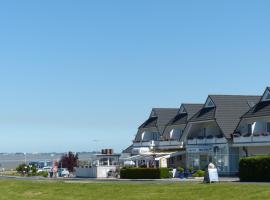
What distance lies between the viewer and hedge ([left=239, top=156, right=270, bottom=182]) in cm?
4328

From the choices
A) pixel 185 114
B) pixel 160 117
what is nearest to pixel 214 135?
pixel 185 114

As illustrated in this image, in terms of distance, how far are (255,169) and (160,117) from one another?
44200 mm

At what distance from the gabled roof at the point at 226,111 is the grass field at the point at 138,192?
31.8 meters

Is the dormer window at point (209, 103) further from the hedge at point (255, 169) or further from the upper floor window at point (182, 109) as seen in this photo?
the hedge at point (255, 169)

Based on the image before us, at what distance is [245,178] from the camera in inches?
1756

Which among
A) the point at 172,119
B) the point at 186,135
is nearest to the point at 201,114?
the point at 186,135

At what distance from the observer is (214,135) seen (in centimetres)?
7038

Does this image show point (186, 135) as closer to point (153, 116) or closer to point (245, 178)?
point (153, 116)

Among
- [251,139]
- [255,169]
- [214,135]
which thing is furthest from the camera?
[214,135]

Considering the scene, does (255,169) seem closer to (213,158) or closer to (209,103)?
(213,158)

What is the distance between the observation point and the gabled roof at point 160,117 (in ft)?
284

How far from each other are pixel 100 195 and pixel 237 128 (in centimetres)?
3615

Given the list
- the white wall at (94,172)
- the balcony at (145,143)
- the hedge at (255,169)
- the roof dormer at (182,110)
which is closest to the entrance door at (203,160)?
the white wall at (94,172)

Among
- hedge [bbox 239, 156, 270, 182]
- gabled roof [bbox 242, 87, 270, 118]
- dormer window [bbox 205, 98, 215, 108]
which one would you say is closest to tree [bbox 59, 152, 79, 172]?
dormer window [bbox 205, 98, 215, 108]
